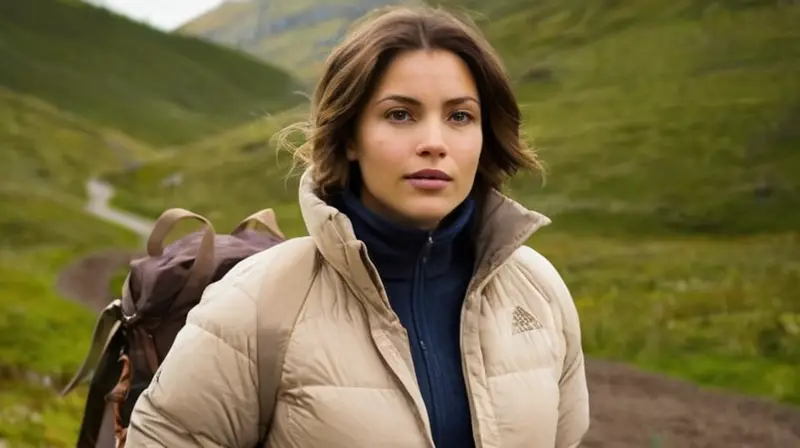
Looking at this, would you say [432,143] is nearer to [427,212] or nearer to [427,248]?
[427,212]

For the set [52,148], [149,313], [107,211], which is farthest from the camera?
[52,148]

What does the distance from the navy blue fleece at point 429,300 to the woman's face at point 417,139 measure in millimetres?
80

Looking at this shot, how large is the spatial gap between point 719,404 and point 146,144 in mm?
89102

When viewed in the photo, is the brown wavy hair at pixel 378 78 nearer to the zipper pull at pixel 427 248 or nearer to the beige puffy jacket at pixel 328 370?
the beige puffy jacket at pixel 328 370

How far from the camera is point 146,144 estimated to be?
95.0 m

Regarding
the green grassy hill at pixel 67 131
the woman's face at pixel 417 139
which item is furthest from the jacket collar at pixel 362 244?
the green grassy hill at pixel 67 131

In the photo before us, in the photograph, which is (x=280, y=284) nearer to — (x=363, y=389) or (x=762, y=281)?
(x=363, y=389)

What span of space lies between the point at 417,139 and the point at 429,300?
22.8 inches

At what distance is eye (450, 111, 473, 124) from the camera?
2.96m

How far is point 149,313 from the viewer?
148 inches

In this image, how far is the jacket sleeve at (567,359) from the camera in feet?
10.9

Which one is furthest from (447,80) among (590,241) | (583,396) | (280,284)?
(590,241)

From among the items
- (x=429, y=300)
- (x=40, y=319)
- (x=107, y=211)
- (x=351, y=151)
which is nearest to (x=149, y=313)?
(x=351, y=151)

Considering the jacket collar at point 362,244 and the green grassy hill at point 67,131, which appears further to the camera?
the green grassy hill at point 67,131
